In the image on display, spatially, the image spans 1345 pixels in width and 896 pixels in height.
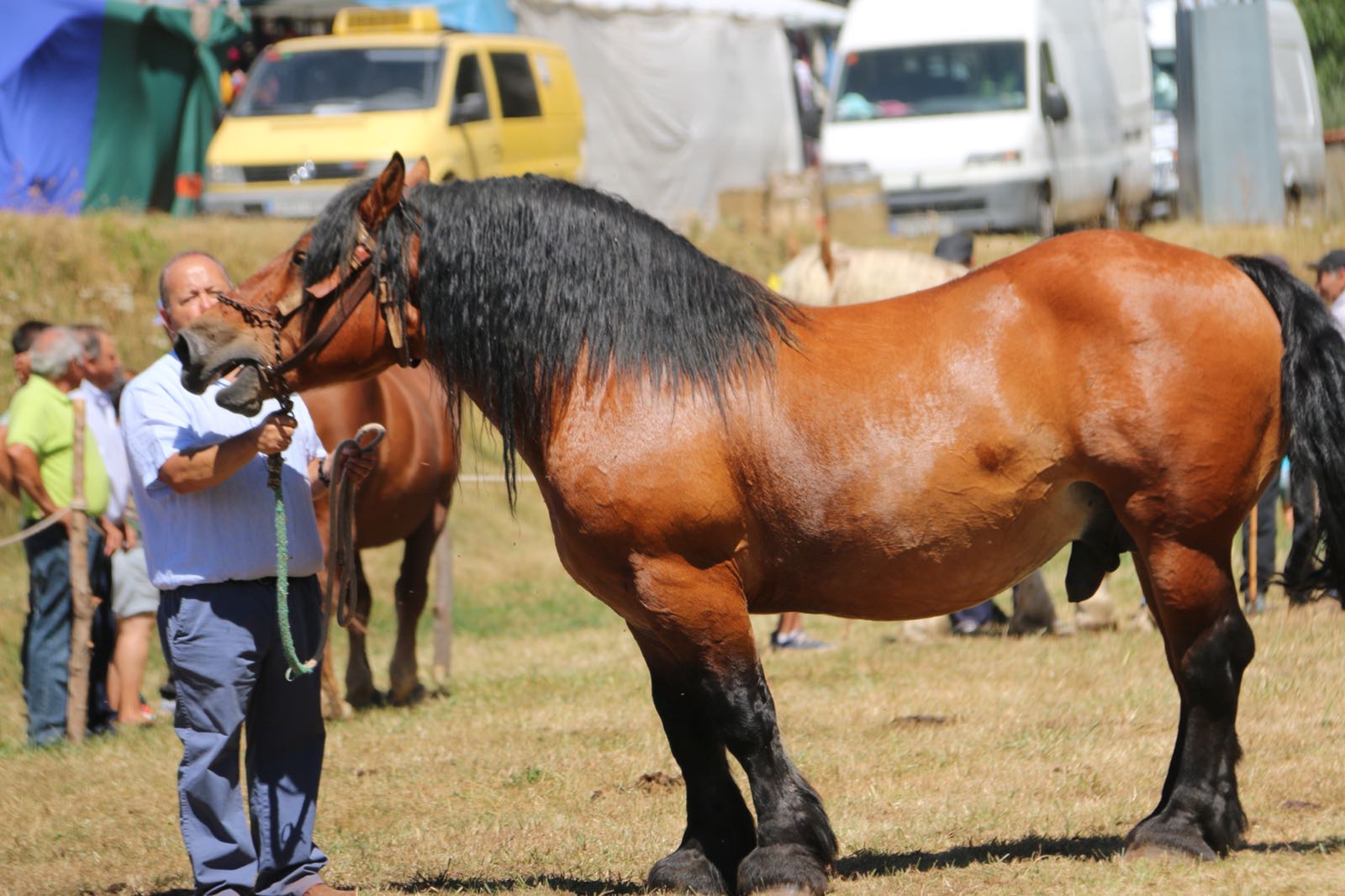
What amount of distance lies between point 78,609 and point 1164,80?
64.7 ft

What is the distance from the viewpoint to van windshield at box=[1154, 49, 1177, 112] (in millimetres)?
23422

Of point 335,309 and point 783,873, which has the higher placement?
point 335,309

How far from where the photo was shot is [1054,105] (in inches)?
647

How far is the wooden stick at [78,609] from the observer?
8.16 metres

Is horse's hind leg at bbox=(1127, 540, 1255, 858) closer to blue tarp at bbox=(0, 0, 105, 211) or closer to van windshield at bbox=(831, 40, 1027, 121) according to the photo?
van windshield at bbox=(831, 40, 1027, 121)

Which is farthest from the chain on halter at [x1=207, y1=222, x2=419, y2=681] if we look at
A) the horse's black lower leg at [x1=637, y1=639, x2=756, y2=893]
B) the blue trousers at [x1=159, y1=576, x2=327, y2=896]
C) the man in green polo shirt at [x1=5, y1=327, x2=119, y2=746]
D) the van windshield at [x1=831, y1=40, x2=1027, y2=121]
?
the van windshield at [x1=831, y1=40, x2=1027, y2=121]

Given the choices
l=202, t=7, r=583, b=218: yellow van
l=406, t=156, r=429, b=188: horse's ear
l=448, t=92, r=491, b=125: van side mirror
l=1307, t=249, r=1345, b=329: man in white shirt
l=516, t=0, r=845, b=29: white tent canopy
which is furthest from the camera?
l=516, t=0, r=845, b=29: white tent canopy

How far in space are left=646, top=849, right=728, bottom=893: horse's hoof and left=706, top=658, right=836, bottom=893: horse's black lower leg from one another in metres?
0.16

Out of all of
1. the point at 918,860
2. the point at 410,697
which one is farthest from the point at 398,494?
the point at 918,860

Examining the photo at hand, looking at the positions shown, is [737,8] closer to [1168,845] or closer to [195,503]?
[195,503]

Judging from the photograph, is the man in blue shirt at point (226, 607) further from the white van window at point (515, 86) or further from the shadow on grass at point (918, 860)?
the white van window at point (515, 86)

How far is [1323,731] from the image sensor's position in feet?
21.2

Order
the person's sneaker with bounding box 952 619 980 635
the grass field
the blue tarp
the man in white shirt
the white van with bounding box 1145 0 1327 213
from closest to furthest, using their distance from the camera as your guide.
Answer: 1. the grass field
2. the man in white shirt
3. the person's sneaker with bounding box 952 619 980 635
4. the blue tarp
5. the white van with bounding box 1145 0 1327 213

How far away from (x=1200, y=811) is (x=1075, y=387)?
4.26 ft
